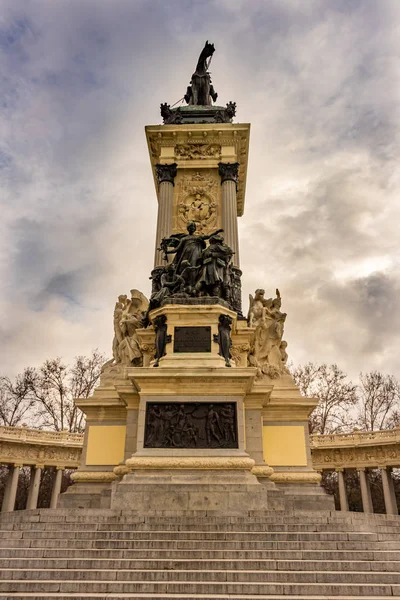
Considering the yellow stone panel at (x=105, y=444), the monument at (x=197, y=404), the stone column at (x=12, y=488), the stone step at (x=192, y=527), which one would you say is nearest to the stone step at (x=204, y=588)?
the stone step at (x=192, y=527)

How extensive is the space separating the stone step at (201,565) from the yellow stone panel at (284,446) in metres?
6.95

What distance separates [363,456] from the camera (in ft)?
87.1

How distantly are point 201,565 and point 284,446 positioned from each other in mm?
7621

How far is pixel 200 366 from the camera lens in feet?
39.2

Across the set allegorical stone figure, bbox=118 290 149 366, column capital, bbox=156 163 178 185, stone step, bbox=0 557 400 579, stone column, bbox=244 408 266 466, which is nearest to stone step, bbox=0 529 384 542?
stone step, bbox=0 557 400 579

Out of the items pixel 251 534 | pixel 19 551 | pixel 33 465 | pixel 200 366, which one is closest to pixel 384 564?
pixel 251 534

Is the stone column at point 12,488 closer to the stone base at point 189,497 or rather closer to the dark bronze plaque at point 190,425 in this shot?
the dark bronze plaque at point 190,425

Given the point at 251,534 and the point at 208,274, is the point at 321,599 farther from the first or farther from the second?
the point at 208,274

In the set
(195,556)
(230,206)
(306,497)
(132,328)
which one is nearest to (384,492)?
(306,497)

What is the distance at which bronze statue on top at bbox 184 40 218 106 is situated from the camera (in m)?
24.1

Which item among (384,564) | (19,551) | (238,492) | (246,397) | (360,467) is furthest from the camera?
(360,467)

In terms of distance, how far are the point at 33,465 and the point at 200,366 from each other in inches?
785

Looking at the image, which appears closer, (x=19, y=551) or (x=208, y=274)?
(x=19, y=551)

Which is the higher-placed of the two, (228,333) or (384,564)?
(228,333)
